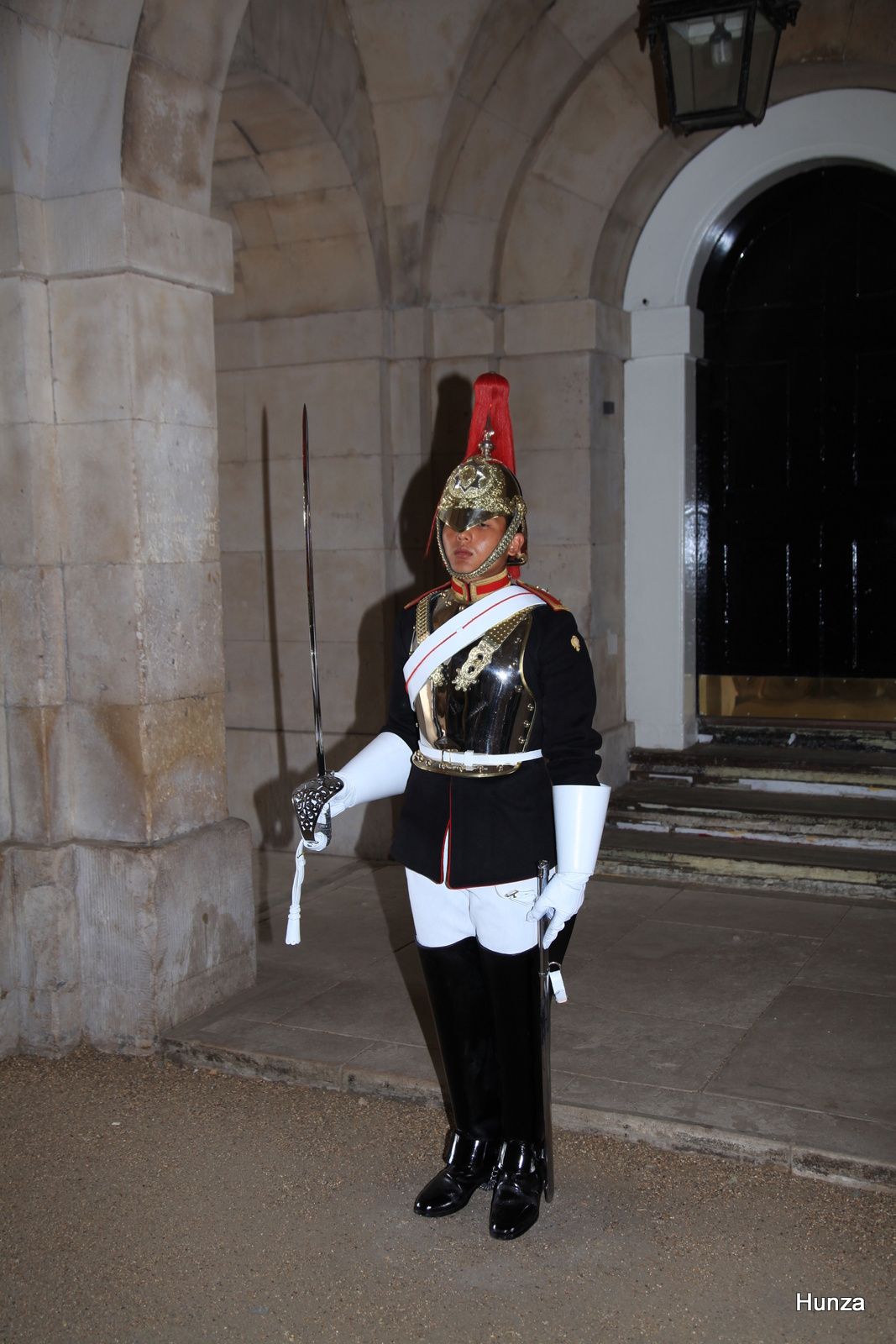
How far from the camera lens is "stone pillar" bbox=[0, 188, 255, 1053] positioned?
481 cm

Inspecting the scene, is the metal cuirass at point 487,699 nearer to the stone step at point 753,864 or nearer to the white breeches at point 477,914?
the white breeches at point 477,914

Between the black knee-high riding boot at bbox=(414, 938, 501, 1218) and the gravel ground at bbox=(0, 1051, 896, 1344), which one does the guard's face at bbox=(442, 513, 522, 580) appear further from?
the gravel ground at bbox=(0, 1051, 896, 1344)

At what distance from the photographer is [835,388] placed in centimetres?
770

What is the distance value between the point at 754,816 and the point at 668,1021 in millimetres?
2441

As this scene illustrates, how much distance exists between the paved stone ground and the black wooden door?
2.04 metres

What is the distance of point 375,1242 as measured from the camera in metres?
3.56

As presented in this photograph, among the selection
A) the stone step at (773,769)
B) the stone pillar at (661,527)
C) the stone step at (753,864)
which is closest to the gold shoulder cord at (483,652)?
the stone step at (753,864)

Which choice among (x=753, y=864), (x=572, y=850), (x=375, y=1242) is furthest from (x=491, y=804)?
(x=753, y=864)

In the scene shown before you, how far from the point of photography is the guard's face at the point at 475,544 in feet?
11.6

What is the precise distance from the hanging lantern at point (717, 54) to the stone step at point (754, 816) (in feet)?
11.6

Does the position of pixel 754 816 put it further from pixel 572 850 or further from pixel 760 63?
pixel 572 850

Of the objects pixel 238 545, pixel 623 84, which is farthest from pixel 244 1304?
pixel 623 84

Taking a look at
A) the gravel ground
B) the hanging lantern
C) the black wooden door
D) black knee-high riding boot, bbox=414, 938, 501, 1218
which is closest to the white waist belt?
black knee-high riding boot, bbox=414, 938, 501, 1218

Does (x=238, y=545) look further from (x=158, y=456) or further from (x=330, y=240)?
(x=158, y=456)
